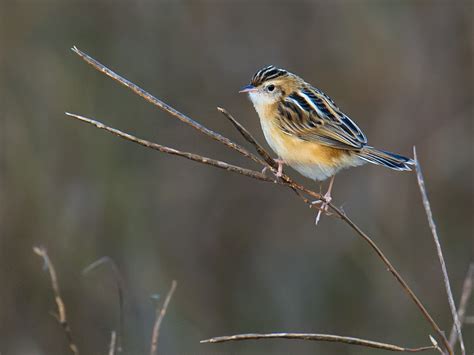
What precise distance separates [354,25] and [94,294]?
5132 millimetres

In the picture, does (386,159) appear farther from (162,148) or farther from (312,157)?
(162,148)

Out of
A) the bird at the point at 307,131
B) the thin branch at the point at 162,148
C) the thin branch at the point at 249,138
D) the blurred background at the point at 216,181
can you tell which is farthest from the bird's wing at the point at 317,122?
the blurred background at the point at 216,181

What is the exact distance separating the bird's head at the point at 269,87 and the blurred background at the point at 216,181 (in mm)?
3735

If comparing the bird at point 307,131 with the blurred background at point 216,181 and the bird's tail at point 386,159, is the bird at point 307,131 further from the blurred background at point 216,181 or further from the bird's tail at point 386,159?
the blurred background at point 216,181

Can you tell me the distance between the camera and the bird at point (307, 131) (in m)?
5.15

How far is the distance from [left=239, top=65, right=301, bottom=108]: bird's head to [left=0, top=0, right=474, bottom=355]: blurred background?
3735mm

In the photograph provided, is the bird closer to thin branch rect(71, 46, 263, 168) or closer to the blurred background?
thin branch rect(71, 46, 263, 168)

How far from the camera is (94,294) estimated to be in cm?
926

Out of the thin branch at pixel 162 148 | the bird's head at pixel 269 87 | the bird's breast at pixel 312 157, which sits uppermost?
the bird's head at pixel 269 87

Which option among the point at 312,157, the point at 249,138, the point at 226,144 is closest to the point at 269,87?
the point at 312,157

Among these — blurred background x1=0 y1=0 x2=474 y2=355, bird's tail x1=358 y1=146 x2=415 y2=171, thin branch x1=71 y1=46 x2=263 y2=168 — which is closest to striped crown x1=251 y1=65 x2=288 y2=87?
bird's tail x1=358 y1=146 x2=415 y2=171

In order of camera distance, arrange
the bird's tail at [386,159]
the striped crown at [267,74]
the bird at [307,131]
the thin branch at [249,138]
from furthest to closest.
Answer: the striped crown at [267,74] → the bird at [307,131] → the bird's tail at [386,159] → the thin branch at [249,138]

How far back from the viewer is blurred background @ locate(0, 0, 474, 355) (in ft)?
29.0

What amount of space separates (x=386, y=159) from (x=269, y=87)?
3.93 ft
